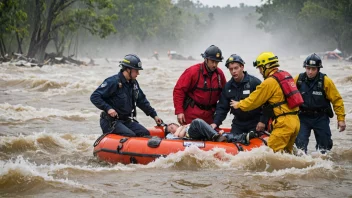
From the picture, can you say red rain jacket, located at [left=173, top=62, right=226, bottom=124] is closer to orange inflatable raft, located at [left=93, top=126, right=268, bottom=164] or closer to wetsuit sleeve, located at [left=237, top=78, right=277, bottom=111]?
orange inflatable raft, located at [left=93, top=126, right=268, bottom=164]

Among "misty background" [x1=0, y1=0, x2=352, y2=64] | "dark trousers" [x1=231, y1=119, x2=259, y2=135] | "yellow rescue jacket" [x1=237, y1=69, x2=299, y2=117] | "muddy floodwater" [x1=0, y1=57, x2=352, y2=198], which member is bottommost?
"muddy floodwater" [x1=0, y1=57, x2=352, y2=198]

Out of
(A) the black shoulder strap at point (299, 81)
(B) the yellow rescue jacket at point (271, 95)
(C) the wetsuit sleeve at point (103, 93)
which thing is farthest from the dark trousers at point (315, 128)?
(C) the wetsuit sleeve at point (103, 93)

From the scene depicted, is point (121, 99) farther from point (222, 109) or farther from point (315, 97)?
point (315, 97)

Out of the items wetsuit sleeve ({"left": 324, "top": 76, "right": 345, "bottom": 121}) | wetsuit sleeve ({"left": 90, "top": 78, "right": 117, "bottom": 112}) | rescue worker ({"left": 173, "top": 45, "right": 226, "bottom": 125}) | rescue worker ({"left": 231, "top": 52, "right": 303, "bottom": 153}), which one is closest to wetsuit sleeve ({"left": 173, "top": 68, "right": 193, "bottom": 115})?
rescue worker ({"left": 173, "top": 45, "right": 226, "bottom": 125})

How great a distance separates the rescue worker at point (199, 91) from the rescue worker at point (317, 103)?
1.24m

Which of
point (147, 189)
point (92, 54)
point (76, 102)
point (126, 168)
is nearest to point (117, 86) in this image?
point (126, 168)

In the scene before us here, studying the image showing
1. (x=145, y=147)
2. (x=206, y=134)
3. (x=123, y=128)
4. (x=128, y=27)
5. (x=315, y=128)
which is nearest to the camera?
(x=145, y=147)

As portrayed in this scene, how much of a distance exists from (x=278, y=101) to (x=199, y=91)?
1.73 m

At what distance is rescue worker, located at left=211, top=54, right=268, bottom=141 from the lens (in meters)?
7.37

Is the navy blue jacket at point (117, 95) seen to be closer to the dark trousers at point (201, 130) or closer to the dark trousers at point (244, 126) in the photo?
the dark trousers at point (201, 130)

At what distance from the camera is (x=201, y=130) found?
292 inches

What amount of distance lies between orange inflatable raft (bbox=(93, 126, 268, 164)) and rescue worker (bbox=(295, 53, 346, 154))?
733mm

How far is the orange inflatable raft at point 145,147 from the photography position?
7133 millimetres

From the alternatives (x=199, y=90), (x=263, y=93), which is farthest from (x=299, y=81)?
(x=199, y=90)
